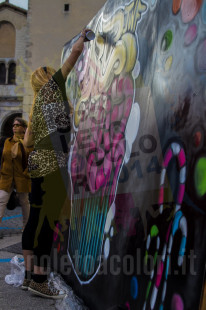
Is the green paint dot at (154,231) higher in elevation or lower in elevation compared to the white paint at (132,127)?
lower

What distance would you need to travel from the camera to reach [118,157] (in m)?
1.84

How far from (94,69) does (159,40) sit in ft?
2.95

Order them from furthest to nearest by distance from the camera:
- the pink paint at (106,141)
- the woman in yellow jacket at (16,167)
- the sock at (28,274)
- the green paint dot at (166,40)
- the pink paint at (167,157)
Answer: the woman in yellow jacket at (16,167), the sock at (28,274), the pink paint at (106,141), the green paint dot at (166,40), the pink paint at (167,157)

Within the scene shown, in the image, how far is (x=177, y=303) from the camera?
1.16 meters

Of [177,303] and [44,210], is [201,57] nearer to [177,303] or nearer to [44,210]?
[177,303]

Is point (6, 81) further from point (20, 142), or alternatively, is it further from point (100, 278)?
point (100, 278)

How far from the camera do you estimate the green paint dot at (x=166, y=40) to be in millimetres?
1461

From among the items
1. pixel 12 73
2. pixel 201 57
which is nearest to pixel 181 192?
pixel 201 57

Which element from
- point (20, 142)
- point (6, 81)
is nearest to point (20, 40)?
point (6, 81)

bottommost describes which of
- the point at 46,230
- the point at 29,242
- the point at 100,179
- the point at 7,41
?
the point at 29,242

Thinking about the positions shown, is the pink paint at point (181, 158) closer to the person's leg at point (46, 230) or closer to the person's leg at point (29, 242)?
the person's leg at point (46, 230)

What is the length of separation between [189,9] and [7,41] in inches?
895

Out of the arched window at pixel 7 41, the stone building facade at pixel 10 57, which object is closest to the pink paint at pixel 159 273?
the stone building facade at pixel 10 57

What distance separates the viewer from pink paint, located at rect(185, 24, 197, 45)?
1.28 metres
